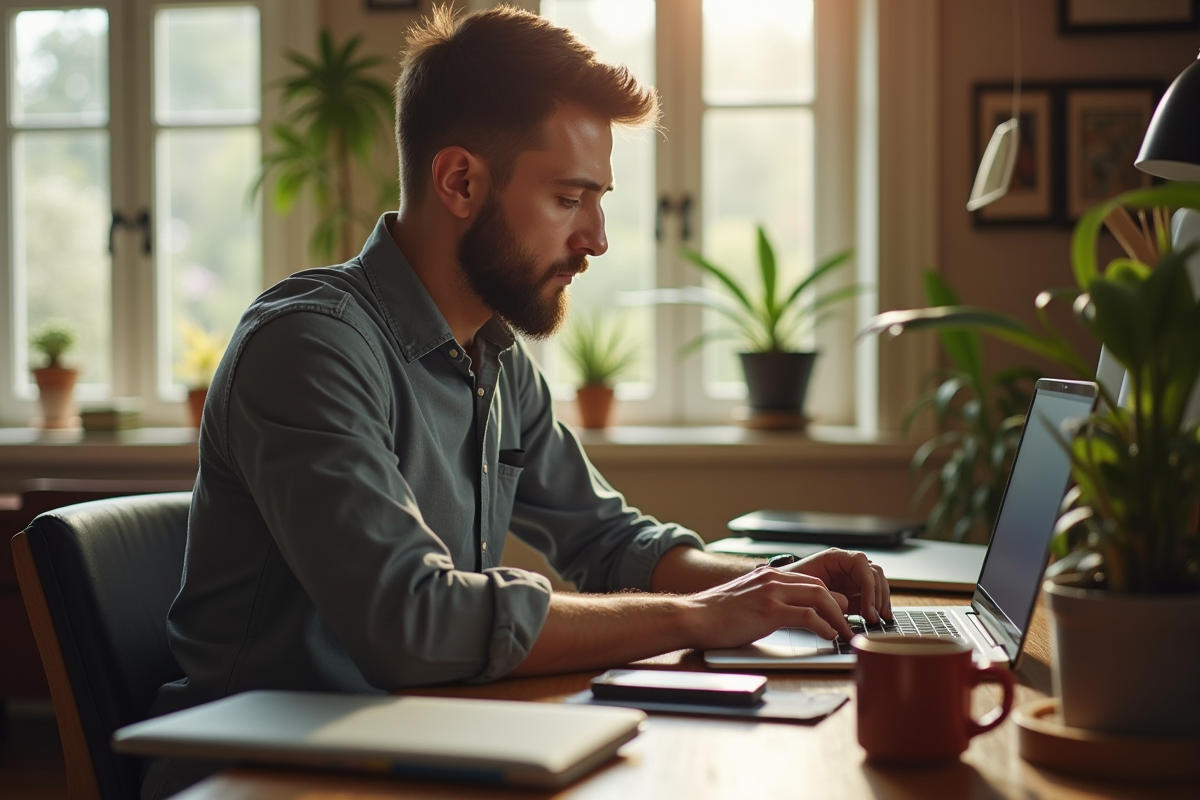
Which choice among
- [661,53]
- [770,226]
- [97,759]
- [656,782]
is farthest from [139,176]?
[656,782]

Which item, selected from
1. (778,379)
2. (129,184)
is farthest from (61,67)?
(778,379)

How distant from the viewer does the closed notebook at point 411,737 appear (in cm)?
76

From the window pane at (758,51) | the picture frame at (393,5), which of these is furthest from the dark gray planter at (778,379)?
the picture frame at (393,5)

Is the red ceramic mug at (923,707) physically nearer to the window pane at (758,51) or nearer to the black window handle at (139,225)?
the window pane at (758,51)

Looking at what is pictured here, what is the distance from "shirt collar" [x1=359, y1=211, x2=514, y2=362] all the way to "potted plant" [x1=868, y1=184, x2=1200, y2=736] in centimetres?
71

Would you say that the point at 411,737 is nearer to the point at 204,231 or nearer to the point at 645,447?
the point at 645,447

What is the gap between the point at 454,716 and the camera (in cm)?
85

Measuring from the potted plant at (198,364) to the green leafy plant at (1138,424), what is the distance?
2.80 meters

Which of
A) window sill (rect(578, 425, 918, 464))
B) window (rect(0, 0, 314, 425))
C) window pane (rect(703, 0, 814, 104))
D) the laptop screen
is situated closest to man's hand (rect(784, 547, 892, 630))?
the laptop screen

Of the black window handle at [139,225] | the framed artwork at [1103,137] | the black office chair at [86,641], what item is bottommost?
the black office chair at [86,641]

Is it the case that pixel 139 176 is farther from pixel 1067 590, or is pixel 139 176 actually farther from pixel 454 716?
pixel 1067 590

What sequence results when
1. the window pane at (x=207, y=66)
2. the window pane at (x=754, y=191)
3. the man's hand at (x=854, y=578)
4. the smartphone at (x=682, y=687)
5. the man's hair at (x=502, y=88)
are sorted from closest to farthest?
1. the smartphone at (x=682, y=687)
2. the man's hand at (x=854, y=578)
3. the man's hair at (x=502, y=88)
4. the window pane at (x=754, y=191)
5. the window pane at (x=207, y=66)

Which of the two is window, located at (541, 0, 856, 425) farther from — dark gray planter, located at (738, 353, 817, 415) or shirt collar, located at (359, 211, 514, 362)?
shirt collar, located at (359, 211, 514, 362)

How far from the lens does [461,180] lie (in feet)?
4.94
